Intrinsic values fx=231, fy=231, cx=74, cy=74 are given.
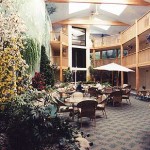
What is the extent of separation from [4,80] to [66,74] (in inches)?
603

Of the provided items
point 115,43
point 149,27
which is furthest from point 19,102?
point 115,43

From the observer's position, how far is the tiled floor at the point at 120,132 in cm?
507

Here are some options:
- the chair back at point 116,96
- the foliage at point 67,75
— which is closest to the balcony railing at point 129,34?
the foliage at point 67,75

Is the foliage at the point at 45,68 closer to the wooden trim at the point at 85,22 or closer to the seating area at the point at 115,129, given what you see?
the seating area at the point at 115,129

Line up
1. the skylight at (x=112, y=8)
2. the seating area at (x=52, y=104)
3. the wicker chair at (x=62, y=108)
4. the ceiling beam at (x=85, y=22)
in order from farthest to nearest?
the ceiling beam at (x=85, y=22) → the skylight at (x=112, y=8) → the wicker chair at (x=62, y=108) → the seating area at (x=52, y=104)

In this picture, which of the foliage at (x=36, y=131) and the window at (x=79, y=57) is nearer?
the foliage at (x=36, y=131)

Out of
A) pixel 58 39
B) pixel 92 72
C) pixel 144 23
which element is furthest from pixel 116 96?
pixel 92 72

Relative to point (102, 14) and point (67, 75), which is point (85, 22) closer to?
point (102, 14)

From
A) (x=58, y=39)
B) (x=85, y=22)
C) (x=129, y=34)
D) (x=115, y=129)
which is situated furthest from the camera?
(x=85, y=22)

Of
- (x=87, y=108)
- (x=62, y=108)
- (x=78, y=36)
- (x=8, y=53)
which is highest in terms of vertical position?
(x=78, y=36)

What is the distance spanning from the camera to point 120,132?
616cm

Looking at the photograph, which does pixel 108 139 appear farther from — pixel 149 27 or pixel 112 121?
pixel 149 27

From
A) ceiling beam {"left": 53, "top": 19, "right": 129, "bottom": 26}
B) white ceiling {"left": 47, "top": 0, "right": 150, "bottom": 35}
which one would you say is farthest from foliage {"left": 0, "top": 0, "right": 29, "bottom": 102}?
ceiling beam {"left": 53, "top": 19, "right": 129, "bottom": 26}

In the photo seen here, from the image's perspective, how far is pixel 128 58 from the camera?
18.4 metres
